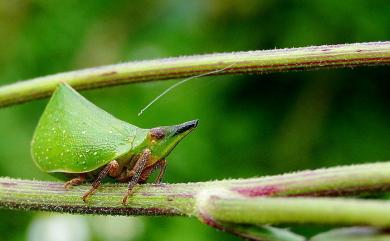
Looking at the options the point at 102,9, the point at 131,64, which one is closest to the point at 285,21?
the point at 102,9

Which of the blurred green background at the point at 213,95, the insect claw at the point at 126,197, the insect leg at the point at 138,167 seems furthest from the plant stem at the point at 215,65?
the blurred green background at the point at 213,95

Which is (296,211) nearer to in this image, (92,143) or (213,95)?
(92,143)

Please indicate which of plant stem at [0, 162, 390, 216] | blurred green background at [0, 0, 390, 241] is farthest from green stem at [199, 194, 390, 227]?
blurred green background at [0, 0, 390, 241]

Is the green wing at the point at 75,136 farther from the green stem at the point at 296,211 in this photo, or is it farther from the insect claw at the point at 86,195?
the green stem at the point at 296,211

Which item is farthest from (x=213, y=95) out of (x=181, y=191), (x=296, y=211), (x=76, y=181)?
(x=296, y=211)

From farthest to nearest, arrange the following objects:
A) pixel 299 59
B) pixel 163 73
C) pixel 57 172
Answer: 1. pixel 57 172
2. pixel 163 73
3. pixel 299 59

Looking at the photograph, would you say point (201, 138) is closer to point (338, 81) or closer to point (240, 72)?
point (338, 81)

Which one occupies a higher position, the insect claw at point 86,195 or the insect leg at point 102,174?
the insect leg at point 102,174
